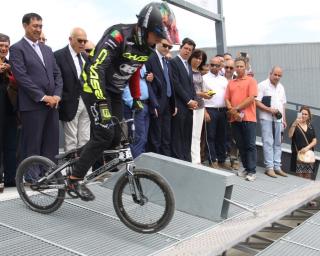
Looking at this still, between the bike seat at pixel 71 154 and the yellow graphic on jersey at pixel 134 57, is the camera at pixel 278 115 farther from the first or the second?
the bike seat at pixel 71 154

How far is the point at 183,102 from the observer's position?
274 inches

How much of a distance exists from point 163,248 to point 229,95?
426 cm

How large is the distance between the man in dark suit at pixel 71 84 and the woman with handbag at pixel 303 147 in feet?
15.2

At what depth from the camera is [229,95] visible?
7805mm

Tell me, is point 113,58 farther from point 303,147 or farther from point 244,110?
point 303,147

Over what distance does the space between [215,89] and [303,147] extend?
232 cm

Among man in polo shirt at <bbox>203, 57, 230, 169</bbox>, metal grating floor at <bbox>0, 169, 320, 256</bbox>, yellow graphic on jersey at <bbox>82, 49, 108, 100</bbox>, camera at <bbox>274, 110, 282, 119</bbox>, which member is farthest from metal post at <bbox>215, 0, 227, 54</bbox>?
yellow graphic on jersey at <bbox>82, 49, 108, 100</bbox>

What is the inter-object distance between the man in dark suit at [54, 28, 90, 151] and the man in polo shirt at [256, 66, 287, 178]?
3510 millimetres

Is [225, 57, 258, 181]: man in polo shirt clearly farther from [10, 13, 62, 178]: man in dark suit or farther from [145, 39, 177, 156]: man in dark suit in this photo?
[10, 13, 62, 178]: man in dark suit

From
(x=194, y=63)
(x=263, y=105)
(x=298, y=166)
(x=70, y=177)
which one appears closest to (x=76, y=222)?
(x=70, y=177)

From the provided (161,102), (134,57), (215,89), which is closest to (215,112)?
(215,89)

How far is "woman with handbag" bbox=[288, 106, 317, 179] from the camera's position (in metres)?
8.89

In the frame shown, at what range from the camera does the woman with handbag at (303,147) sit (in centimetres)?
889

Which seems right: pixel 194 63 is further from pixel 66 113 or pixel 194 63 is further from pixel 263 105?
pixel 66 113
